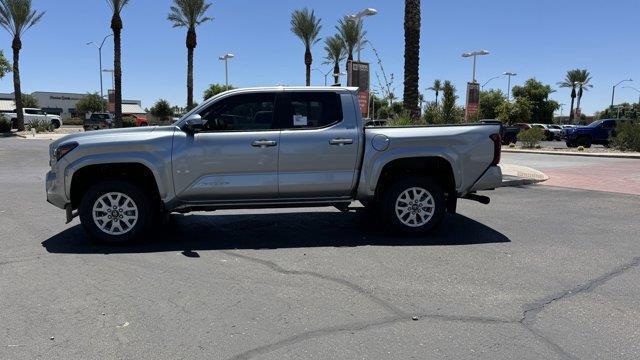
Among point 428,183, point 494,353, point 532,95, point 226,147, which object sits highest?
point 532,95

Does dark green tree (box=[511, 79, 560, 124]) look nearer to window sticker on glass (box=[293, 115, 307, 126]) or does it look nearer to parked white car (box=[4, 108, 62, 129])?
parked white car (box=[4, 108, 62, 129])

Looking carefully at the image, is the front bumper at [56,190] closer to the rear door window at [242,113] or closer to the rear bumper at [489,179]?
the rear door window at [242,113]

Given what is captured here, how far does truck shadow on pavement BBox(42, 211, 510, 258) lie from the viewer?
6.54m

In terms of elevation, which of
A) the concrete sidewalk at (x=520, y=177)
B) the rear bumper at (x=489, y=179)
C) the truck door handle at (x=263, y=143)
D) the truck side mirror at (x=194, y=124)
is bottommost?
the concrete sidewalk at (x=520, y=177)

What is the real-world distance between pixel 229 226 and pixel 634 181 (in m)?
10.7

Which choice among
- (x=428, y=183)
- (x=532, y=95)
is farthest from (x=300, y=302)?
(x=532, y=95)

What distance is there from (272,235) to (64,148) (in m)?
2.78

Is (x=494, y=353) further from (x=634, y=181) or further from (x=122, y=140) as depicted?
(x=634, y=181)

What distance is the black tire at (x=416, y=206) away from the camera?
6.91m

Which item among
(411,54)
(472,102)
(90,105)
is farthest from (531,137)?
(90,105)

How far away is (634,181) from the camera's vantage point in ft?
43.4

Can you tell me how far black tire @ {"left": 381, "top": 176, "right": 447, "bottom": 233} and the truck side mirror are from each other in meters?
2.52

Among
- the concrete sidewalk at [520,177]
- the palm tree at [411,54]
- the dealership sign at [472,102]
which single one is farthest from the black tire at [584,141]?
the palm tree at [411,54]

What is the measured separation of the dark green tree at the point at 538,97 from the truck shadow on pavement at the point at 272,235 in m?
66.9
